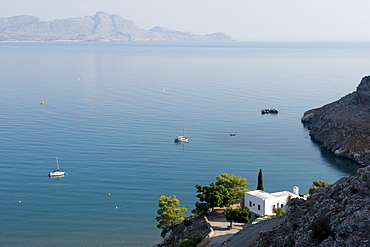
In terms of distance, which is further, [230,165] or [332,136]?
[332,136]

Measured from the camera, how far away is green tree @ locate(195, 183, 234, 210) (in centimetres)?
4581

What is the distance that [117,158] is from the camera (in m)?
72.1

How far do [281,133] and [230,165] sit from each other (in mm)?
26218

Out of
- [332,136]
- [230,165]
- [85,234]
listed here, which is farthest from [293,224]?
[332,136]

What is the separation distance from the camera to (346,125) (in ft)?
283

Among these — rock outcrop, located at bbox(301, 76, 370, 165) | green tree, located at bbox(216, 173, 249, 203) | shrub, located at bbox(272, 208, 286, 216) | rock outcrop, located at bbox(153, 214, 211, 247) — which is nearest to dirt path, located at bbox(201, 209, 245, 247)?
rock outcrop, located at bbox(153, 214, 211, 247)

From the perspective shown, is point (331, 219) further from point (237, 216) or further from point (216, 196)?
point (216, 196)

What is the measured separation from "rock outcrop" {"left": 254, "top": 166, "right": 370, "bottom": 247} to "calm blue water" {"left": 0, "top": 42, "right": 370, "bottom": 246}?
24.7m

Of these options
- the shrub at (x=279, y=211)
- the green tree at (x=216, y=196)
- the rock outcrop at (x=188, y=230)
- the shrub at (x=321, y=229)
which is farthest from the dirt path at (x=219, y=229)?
the shrub at (x=321, y=229)

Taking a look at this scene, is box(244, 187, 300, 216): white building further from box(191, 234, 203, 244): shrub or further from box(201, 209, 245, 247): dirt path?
box(191, 234, 203, 244): shrub

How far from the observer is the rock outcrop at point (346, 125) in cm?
7800

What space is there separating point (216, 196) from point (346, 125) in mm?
49420

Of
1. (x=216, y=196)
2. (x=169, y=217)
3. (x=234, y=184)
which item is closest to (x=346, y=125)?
(x=234, y=184)

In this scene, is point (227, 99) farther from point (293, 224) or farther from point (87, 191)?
point (293, 224)
